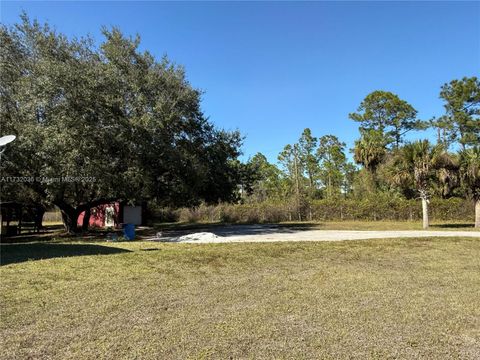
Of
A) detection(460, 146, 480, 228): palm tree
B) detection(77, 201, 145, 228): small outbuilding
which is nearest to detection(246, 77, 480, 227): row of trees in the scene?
detection(460, 146, 480, 228): palm tree

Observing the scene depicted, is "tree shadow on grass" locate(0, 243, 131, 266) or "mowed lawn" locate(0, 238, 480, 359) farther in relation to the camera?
"tree shadow on grass" locate(0, 243, 131, 266)

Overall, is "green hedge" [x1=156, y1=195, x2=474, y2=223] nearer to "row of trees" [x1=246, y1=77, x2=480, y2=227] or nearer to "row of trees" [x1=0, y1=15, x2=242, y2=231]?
"row of trees" [x1=246, y1=77, x2=480, y2=227]

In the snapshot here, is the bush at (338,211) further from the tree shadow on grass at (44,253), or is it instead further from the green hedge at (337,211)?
the tree shadow on grass at (44,253)

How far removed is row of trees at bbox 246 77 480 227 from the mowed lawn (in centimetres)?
1269

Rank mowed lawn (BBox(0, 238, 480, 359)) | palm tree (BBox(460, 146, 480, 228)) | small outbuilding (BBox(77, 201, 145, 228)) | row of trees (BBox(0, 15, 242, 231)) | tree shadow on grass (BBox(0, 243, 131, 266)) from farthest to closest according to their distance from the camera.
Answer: small outbuilding (BBox(77, 201, 145, 228)) < palm tree (BBox(460, 146, 480, 228)) < row of trees (BBox(0, 15, 242, 231)) < tree shadow on grass (BBox(0, 243, 131, 266)) < mowed lawn (BBox(0, 238, 480, 359))

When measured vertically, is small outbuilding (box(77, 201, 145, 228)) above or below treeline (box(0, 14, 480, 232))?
below

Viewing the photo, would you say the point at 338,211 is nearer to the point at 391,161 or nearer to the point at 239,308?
the point at 391,161

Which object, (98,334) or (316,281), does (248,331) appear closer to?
(98,334)

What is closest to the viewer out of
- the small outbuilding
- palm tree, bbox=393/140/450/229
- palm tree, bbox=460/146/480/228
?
palm tree, bbox=460/146/480/228

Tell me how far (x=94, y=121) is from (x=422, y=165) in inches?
642

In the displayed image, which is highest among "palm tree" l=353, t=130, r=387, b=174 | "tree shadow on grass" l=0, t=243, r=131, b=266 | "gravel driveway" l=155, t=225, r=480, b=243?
"palm tree" l=353, t=130, r=387, b=174

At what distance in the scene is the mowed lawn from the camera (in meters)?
3.71

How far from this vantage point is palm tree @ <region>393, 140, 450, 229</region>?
20.5 metres

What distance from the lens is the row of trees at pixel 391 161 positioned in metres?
20.6
